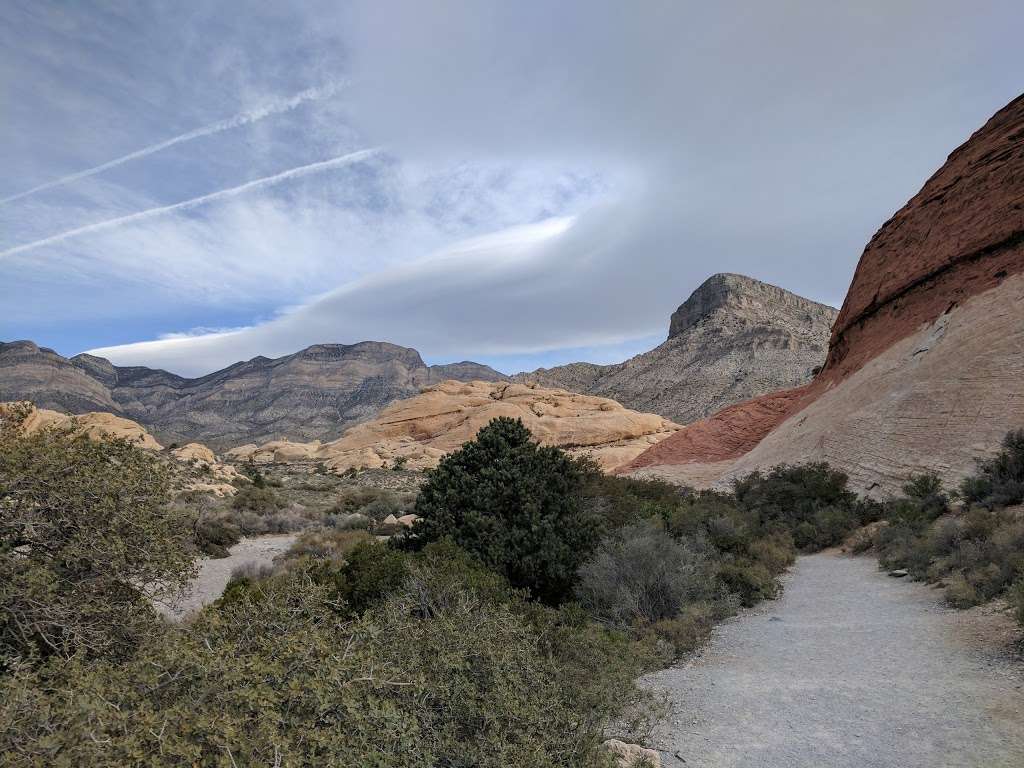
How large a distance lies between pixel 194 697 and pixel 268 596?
1.00 metres

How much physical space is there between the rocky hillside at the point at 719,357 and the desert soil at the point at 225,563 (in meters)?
48.1

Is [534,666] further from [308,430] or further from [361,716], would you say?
[308,430]

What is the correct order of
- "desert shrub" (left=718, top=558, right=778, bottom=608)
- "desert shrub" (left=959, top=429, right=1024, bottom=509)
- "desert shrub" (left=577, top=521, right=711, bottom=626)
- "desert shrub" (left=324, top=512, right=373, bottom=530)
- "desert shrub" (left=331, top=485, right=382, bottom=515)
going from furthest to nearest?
"desert shrub" (left=331, top=485, right=382, bottom=515)
"desert shrub" (left=324, top=512, right=373, bottom=530)
"desert shrub" (left=959, top=429, right=1024, bottom=509)
"desert shrub" (left=718, top=558, right=778, bottom=608)
"desert shrub" (left=577, top=521, right=711, bottom=626)

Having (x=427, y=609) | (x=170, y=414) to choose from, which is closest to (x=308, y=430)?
(x=170, y=414)

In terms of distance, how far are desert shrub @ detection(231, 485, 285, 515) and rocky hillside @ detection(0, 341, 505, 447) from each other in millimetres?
71230

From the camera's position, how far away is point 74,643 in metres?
4.16

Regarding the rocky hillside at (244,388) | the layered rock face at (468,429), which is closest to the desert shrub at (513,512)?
the layered rock face at (468,429)

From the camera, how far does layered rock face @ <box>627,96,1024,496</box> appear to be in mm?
15328

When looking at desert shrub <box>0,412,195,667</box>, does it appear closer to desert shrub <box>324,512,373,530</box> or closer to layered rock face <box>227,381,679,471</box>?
desert shrub <box>324,512,373,530</box>

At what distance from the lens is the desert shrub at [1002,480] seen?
37.3 ft

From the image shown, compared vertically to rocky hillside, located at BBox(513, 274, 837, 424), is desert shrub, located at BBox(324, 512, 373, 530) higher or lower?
lower

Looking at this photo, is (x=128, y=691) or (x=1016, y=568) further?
(x=1016, y=568)

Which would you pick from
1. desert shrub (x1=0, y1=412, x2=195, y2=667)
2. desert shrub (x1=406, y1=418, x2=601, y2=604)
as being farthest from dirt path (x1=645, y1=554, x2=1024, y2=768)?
desert shrub (x1=0, y1=412, x2=195, y2=667)

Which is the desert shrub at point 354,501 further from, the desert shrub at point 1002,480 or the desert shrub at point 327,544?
the desert shrub at point 1002,480
